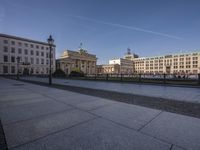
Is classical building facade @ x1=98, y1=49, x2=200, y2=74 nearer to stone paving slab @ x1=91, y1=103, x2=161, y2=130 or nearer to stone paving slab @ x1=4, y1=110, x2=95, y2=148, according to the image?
stone paving slab @ x1=91, y1=103, x2=161, y2=130

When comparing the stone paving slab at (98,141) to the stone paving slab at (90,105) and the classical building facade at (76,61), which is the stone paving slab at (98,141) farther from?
the classical building facade at (76,61)

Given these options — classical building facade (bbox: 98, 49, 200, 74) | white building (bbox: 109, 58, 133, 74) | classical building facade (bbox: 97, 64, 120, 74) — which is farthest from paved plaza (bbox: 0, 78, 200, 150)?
white building (bbox: 109, 58, 133, 74)

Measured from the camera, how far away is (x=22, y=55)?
231ft

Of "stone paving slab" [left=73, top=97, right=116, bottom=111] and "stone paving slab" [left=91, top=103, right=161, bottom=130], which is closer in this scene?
"stone paving slab" [left=91, top=103, right=161, bottom=130]

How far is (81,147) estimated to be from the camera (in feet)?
7.79

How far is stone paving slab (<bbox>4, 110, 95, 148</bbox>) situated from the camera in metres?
2.65

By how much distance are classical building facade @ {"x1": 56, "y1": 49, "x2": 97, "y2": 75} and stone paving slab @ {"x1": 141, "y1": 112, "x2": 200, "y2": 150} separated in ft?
275

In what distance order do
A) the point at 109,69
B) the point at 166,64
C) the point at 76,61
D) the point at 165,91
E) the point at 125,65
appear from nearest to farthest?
1. the point at 165,91
2. the point at 76,61
3. the point at 166,64
4. the point at 109,69
5. the point at 125,65

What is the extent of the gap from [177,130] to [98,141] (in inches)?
73.9

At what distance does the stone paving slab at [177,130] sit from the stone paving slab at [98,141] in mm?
308

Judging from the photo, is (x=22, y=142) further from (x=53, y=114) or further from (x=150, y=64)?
(x=150, y=64)

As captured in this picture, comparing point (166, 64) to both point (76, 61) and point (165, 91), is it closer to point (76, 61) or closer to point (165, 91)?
point (76, 61)

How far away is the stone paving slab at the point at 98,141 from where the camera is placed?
93.4 inches

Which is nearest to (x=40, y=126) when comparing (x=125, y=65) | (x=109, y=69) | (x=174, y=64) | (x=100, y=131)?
(x=100, y=131)
